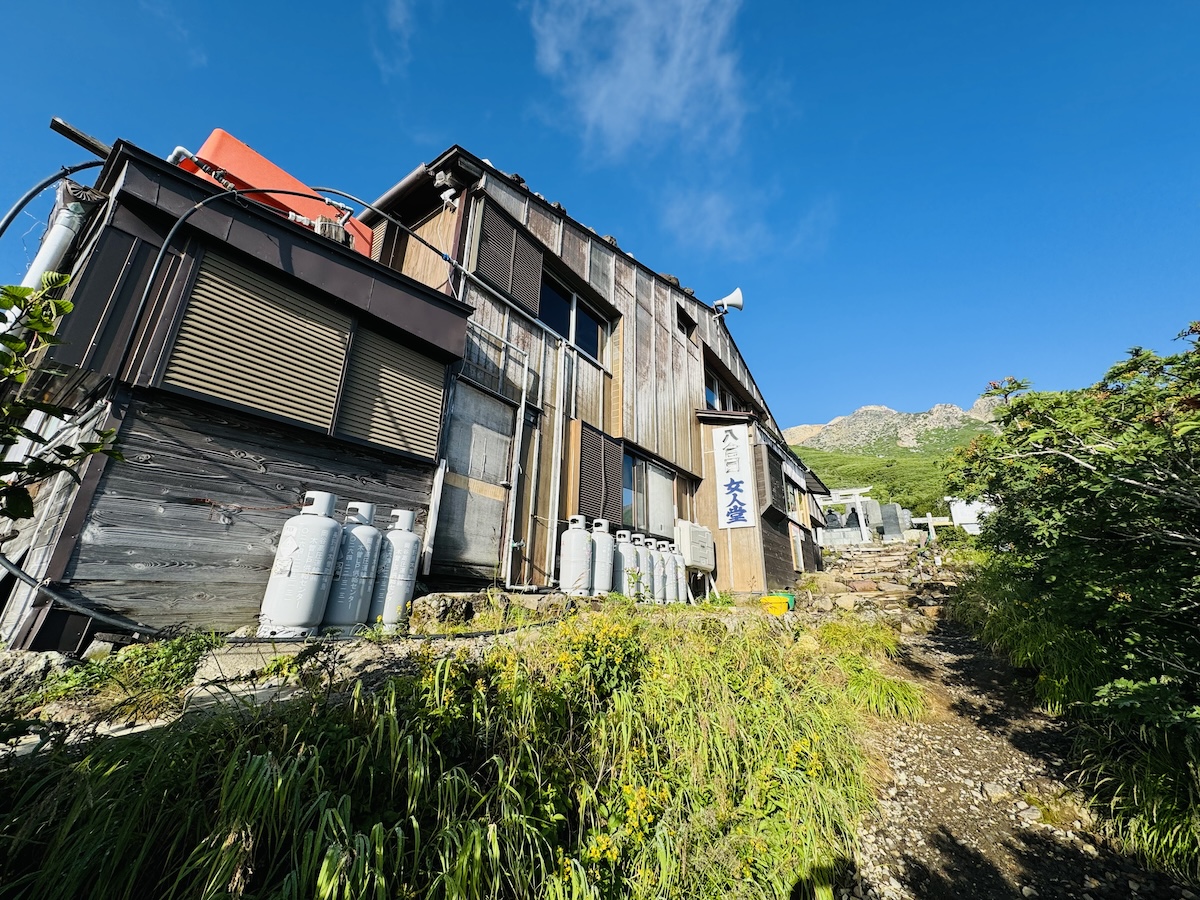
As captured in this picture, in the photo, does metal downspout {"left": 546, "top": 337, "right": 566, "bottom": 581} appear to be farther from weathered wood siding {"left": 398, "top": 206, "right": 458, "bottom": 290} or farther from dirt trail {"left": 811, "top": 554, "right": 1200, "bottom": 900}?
dirt trail {"left": 811, "top": 554, "right": 1200, "bottom": 900}

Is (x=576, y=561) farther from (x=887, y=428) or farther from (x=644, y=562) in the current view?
(x=887, y=428)

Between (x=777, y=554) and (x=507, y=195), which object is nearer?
(x=507, y=195)

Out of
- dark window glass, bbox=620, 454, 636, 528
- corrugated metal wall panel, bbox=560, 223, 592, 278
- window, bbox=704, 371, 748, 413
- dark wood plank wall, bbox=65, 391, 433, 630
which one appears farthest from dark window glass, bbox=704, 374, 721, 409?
dark wood plank wall, bbox=65, 391, 433, 630

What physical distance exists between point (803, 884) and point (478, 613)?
3292 millimetres

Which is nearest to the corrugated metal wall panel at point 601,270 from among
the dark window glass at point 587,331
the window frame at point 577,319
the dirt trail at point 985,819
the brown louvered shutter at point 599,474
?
the window frame at point 577,319

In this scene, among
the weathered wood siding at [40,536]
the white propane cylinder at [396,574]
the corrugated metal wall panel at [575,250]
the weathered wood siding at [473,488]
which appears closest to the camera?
the weathered wood siding at [40,536]

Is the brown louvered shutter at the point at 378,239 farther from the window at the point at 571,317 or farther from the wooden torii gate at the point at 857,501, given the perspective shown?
the wooden torii gate at the point at 857,501

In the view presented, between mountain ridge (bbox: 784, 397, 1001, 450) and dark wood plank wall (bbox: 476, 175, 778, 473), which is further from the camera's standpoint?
mountain ridge (bbox: 784, 397, 1001, 450)

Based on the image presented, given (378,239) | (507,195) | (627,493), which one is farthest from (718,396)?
(378,239)

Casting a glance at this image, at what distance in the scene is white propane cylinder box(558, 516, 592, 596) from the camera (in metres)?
7.09

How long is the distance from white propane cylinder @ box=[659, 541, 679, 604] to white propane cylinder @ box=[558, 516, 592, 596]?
2.10 meters

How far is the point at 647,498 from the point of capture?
10.4m

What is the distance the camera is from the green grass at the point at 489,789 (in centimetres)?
167

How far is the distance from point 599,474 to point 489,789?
658cm
